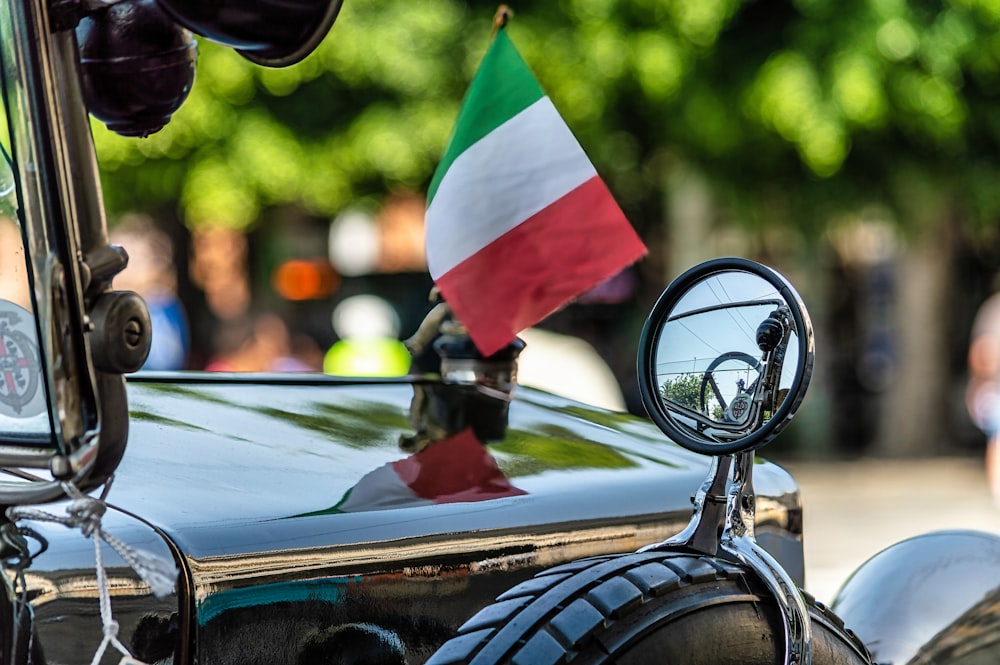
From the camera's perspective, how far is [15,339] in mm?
1335

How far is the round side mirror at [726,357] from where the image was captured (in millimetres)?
1551

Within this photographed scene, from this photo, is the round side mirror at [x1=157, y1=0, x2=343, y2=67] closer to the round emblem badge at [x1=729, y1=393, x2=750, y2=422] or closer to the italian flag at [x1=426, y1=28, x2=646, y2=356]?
the round emblem badge at [x1=729, y1=393, x2=750, y2=422]

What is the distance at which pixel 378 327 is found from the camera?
34.8 feet

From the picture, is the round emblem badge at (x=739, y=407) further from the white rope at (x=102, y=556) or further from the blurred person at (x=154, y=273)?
the blurred person at (x=154, y=273)

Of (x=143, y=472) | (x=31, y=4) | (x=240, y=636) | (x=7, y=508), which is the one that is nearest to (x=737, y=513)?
(x=240, y=636)

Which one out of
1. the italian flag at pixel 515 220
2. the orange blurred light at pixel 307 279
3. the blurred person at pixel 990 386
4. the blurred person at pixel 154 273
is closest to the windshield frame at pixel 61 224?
the italian flag at pixel 515 220

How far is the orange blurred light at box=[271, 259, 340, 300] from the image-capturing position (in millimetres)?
17578

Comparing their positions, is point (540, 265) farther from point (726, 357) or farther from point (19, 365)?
point (19, 365)

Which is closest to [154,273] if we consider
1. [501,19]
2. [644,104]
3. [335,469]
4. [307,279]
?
[307,279]

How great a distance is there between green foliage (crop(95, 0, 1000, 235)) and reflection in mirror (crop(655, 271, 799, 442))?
7.56 metres

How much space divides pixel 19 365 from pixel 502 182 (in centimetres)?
153

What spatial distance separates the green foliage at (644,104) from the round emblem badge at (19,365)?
802cm

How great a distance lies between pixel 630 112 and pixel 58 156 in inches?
383

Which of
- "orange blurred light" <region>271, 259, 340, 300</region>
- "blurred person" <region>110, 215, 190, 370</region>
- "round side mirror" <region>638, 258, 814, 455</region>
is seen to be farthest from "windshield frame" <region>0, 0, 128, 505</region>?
"orange blurred light" <region>271, 259, 340, 300</region>
